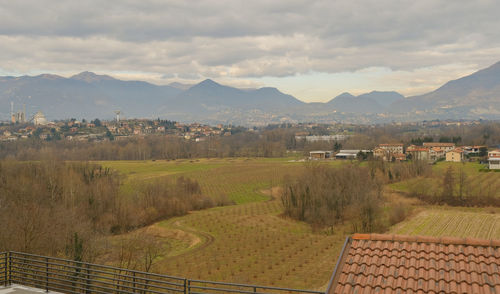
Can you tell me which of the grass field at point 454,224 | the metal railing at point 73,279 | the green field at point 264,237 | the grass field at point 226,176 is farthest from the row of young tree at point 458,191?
the metal railing at point 73,279

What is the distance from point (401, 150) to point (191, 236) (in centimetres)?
7901

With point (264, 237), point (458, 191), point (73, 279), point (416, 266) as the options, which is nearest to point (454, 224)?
point (458, 191)

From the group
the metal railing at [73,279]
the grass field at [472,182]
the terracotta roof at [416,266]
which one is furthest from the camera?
the grass field at [472,182]

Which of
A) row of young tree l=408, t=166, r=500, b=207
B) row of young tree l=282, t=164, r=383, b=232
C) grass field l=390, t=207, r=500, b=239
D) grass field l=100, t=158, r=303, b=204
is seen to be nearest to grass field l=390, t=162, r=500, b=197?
row of young tree l=408, t=166, r=500, b=207

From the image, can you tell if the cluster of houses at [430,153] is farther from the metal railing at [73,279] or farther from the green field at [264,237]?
the metal railing at [73,279]

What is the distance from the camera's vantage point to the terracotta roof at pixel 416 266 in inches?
279

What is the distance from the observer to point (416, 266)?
7.60 metres

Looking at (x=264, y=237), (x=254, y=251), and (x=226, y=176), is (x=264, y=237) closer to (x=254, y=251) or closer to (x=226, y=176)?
(x=254, y=251)

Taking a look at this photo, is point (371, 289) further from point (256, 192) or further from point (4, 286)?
point (256, 192)

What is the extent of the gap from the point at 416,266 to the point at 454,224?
36905 mm

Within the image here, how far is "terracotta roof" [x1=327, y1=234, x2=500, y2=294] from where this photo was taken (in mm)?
7074

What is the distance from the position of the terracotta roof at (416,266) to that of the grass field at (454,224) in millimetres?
29471

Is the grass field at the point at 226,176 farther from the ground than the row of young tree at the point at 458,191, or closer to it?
closer to it

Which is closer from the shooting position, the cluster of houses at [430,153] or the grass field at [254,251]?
the grass field at [254,251]
